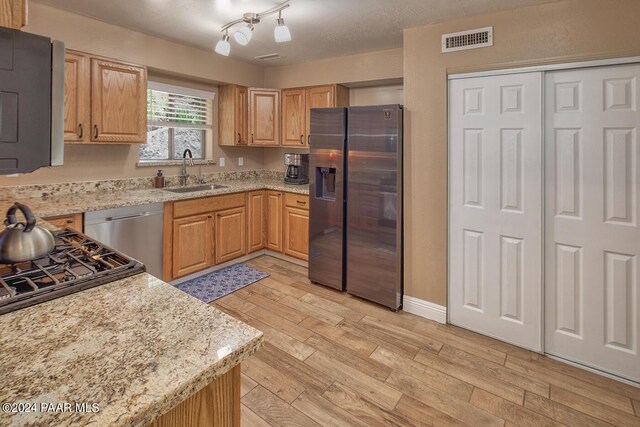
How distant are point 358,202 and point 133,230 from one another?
6.81 feet

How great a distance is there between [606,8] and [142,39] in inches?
151

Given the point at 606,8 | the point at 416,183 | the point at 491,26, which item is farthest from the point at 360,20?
the point at 606,8

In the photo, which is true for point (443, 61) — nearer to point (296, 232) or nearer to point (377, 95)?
point (377, 95)

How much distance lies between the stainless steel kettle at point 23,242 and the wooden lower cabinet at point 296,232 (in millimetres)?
2884

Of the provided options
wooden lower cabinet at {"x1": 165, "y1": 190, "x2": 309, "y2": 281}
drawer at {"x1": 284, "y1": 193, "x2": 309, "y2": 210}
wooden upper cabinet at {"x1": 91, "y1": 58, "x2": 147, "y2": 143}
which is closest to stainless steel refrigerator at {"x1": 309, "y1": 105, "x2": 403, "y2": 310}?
drawer at {"x1": 284, "y1": 193, "x2": 309, "y2": 210}

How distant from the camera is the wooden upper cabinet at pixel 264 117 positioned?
14.8 ft

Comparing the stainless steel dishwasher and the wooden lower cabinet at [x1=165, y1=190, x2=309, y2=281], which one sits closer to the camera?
the stainless steel dishwasher

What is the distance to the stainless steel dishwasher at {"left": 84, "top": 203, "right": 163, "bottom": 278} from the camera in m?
2.83

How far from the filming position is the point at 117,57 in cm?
325

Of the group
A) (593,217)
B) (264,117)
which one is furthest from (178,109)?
(593,217)

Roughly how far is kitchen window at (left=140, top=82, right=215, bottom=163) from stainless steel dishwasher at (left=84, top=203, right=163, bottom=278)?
3.34 ft

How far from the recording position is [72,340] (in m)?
0.84

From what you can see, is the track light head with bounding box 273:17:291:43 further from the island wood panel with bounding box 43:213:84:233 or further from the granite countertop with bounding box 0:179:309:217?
the island wood panel with bounding box 43:213:84:233

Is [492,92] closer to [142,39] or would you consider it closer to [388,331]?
[388,331]
